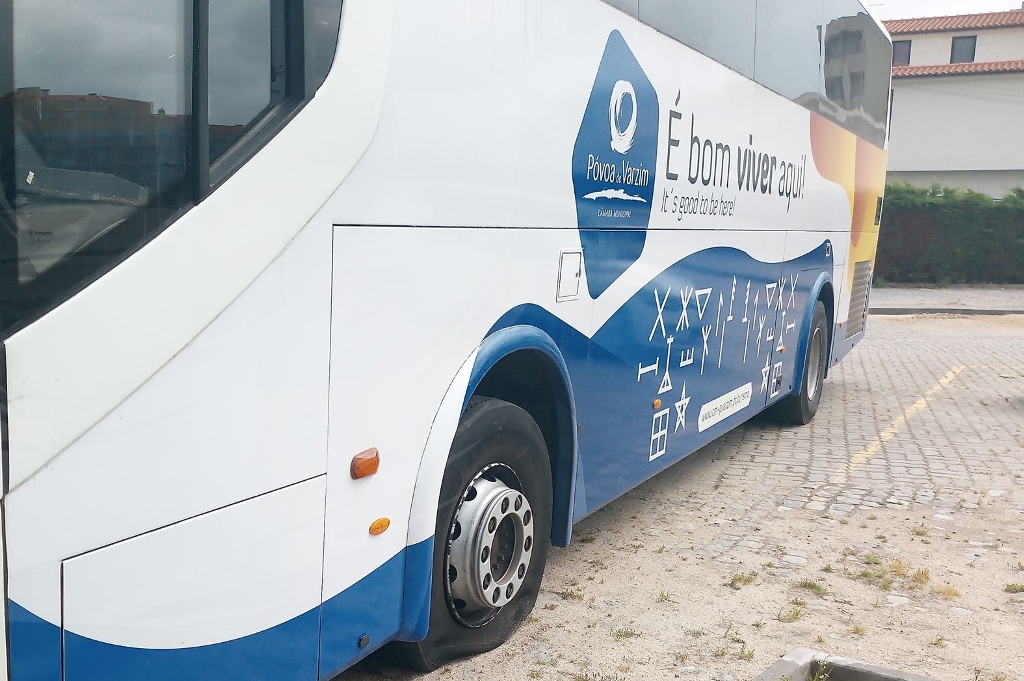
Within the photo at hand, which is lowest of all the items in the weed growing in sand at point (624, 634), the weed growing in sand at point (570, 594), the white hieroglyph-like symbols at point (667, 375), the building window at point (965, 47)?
the weed growing in sand at point (570, 594)

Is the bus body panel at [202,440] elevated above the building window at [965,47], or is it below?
below

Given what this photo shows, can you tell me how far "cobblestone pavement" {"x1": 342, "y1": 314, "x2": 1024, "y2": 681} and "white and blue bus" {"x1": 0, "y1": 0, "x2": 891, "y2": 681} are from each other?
478 millimetres

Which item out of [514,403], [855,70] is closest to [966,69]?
[855,70]

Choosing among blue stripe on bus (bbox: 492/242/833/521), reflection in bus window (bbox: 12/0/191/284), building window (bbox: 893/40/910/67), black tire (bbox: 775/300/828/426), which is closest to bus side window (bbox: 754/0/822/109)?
blue stripe on bus (bbox: 492/242/833/521)

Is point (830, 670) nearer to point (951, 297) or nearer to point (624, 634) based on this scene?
point (624, 634)

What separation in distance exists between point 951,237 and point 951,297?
359 cm

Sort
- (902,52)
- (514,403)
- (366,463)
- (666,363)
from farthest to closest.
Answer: (902,52), (666,363), (514,403), (366,463)

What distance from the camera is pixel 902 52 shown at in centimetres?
4941

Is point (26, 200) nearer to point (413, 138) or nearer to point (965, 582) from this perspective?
point (413, 138)

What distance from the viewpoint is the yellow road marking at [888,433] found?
766cm

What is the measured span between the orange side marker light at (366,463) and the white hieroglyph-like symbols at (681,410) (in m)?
2.99

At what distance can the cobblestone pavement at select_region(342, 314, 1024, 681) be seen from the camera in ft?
13.5

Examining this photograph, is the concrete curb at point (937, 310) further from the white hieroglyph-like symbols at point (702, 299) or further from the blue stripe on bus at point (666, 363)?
the white hieroglyph-like symbols at point (702, 299)

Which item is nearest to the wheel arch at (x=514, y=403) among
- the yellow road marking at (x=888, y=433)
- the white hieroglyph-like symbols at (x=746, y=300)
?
the white hieroglyph-like symbols at (x=746, y=300)
